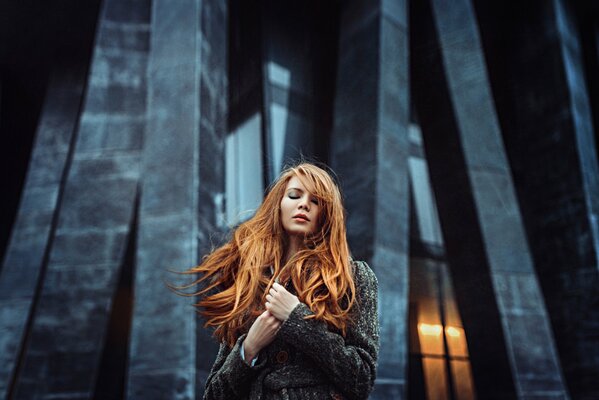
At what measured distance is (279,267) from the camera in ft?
8.48

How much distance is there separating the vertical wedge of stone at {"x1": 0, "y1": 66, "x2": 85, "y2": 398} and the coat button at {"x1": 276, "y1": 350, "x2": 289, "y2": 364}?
28.7 feet

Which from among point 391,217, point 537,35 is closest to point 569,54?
point 537,35

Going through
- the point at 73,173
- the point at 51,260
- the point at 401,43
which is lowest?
the point at 51,260

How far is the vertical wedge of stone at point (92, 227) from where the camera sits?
7285 millimetres

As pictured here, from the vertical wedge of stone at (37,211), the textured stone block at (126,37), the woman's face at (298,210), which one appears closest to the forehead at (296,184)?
the woman's face at (298,210)

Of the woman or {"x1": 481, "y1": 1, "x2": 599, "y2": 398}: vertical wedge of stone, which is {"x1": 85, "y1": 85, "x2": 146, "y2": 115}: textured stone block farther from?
{"x1": 481, "y1": 1, "x2": 599, "y2": 398}: vertical wedge of stone

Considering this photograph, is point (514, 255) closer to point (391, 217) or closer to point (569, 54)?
point (391, 217)

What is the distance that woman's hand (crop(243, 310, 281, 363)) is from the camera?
Result: 2.26 m

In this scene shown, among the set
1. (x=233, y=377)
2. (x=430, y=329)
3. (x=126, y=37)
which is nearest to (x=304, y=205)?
(x=233, y=377)

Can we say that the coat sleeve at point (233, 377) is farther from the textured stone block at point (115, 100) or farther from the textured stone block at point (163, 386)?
the textured stone block at point (115, 100)

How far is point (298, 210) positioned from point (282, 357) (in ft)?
2.17

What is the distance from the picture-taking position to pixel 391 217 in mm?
7559

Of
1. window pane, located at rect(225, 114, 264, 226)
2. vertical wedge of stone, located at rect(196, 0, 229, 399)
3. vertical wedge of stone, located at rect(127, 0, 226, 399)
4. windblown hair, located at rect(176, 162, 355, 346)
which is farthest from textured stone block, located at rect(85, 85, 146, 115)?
windblown hair, located at rect(176, 162, 355, 346)

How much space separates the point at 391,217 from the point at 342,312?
5414 millimetres
